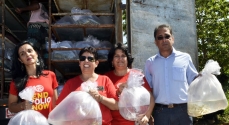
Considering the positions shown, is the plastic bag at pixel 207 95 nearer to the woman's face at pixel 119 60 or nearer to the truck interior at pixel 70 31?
the woman's face at pixel 119 60

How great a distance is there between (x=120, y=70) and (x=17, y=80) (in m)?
1.06

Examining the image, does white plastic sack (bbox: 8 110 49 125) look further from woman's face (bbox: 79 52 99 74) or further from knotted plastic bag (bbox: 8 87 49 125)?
woman's face (bbox: 79 52 99 74)

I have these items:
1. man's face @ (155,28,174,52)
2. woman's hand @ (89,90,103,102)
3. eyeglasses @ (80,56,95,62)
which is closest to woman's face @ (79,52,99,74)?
eyeglasses @ (80,56,95,62)

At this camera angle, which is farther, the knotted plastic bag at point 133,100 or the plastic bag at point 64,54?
the plastic bag at point 64,54

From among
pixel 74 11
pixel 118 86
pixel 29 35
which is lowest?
pixel 118 86

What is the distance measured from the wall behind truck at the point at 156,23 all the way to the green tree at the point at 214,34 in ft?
18.9

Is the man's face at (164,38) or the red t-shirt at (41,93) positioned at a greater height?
the man's face at (164,38)

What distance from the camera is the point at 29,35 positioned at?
16.7ft

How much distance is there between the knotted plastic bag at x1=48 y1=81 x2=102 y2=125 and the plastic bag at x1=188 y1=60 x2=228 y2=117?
37.3 inches

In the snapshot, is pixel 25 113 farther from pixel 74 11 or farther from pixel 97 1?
pixel 97 1

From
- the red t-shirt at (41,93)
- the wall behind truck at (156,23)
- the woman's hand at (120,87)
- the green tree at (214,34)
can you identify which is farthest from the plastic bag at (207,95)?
the green tree at (214,34)

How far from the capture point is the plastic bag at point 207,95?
9.36 feet

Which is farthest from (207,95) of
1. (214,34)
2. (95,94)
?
(214,34)

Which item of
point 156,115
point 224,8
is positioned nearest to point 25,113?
point 156,115
